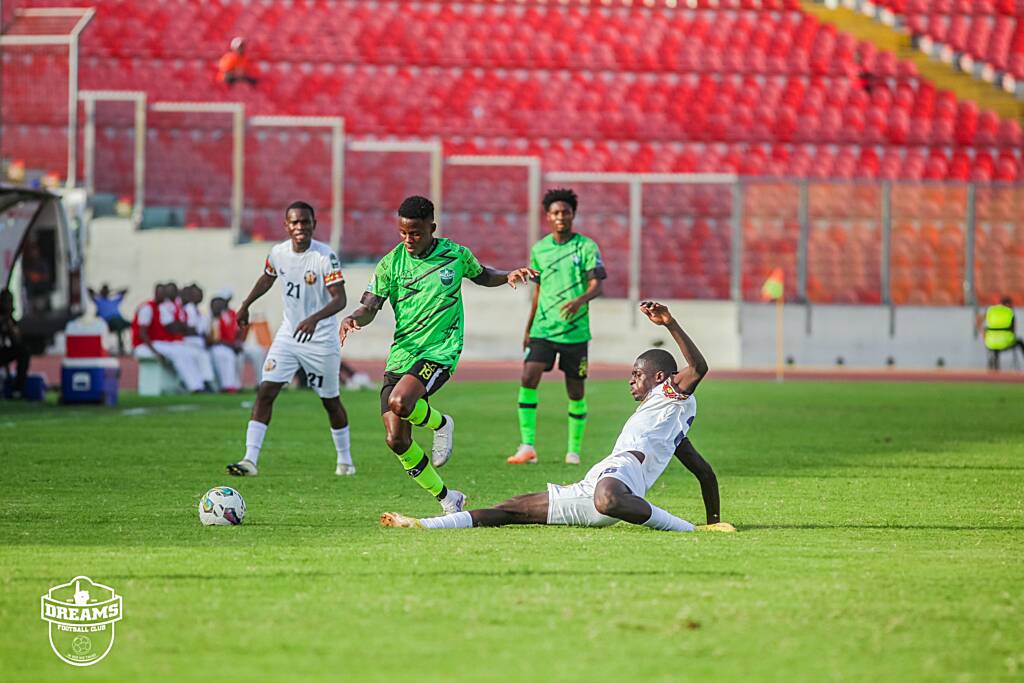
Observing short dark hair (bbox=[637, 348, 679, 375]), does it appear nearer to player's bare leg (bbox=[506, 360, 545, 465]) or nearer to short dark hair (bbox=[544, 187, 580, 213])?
short dark hair (bbox=[544, 187, 580, 213])

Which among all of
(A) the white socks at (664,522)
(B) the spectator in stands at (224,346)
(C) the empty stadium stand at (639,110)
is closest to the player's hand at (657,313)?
(A) the white socks at (664,522)

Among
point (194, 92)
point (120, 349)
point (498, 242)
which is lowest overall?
point (120, 349)


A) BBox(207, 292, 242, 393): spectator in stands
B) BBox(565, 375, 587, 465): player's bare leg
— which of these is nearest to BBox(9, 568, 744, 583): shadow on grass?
BBox(565, 375, 587, 465): player's bare leg

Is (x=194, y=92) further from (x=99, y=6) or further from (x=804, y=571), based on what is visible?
(x=804, y=571)

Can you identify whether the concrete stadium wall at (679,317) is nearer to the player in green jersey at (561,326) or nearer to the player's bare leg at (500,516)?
the player in green jersey at (561,326)

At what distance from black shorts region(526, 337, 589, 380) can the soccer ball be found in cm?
520

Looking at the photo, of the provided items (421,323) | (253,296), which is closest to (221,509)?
(421,323)

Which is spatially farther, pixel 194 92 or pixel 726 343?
pixel 194 92

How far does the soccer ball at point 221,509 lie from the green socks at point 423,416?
1117 millimetres

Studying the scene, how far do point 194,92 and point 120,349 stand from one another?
7.71 meters

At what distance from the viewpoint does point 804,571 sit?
734 centimetres

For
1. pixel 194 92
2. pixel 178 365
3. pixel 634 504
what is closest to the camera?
pixel 634 504

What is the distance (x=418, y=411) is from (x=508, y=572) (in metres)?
2.36

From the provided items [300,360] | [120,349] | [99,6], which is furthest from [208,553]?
[99,6]
